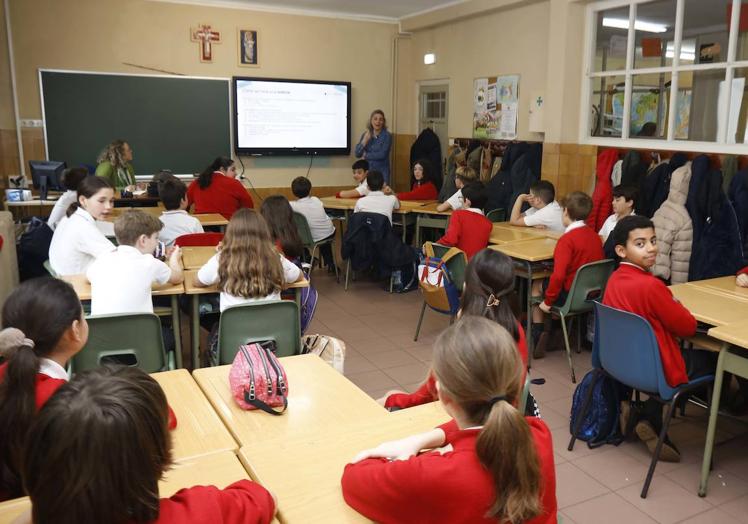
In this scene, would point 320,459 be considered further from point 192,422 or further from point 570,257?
point 570,257

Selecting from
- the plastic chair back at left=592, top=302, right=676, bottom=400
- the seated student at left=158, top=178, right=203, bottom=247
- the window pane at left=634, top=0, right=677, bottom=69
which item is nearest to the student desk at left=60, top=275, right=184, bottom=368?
the seated student at left=158, top=178, right=203, bottom=247

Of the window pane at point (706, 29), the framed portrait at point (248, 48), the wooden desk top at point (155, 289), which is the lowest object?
the wooden desk top at point (155, 289)

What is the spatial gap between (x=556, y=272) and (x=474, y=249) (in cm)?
98

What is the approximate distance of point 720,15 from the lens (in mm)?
5160

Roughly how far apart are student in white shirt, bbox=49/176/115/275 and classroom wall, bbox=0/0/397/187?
3951mm

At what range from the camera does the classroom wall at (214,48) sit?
7.39m

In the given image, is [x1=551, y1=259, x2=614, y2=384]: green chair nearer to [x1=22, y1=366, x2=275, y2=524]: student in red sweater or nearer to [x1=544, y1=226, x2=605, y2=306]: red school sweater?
[x1=544, y1=226, x2=605, y2=306]: red school sweater

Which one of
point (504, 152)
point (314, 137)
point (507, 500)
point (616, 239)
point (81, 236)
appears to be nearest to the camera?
point (507, 500)

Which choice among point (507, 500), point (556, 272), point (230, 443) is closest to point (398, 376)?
point (556, 272)

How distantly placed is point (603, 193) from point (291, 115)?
459 cm

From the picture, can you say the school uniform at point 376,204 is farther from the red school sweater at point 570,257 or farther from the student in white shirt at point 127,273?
the student in white shirt at point 127,273

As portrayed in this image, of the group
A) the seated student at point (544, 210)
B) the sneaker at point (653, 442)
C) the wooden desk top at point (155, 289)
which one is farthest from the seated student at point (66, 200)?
the sneaker at point (653, 442)

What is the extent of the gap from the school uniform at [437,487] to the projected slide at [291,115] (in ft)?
24.9

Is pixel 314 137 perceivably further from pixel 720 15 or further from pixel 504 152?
pixel 720 15
